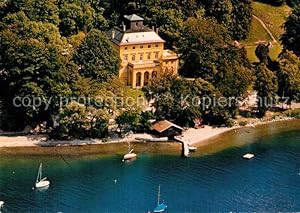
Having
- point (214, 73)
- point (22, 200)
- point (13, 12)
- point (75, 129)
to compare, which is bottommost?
point (22, 200)

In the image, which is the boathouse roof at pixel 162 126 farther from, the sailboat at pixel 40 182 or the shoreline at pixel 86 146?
the sailboat at pixel 40 182

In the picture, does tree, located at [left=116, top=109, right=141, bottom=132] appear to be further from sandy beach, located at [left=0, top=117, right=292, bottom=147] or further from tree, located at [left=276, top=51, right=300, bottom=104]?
tree, located at [left=276, top=51, right=300, bottom=104]

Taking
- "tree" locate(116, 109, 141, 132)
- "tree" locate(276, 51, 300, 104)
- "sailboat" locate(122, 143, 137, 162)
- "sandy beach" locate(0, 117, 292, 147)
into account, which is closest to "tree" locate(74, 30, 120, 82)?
"tree" locate(116, 109, 141, 132)

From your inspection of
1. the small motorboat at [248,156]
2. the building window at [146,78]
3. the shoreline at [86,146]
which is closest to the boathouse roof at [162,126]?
the shoreline at [86,146]

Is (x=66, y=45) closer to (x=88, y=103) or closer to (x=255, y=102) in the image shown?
(x=88, y=103)

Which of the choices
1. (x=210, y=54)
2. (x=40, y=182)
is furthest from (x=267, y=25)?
(x=40, y=182)

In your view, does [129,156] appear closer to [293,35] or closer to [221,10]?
[293,35]

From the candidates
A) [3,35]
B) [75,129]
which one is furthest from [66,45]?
[75,129]
